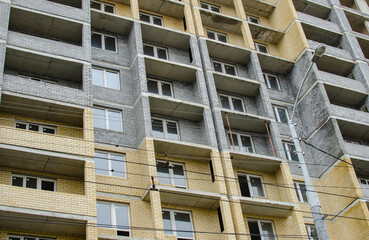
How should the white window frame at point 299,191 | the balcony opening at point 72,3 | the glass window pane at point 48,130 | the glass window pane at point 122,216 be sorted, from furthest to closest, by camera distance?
1. the balcony opening at point 72,3
2. the white window frame at point 299,191
3. the glass window pane at point 48,130
4. the glass window pane at point 122,216

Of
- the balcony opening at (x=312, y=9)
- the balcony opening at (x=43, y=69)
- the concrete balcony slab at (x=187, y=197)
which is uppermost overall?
the balcony opening at (x=312, y=9)

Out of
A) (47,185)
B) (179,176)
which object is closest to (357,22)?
(179,176)

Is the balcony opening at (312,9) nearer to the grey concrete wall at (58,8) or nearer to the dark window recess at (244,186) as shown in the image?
the dark window recess at (244,186)

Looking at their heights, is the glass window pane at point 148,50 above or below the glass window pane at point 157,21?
below

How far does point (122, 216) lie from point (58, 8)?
39.4 feet

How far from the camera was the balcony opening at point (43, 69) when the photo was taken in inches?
1000

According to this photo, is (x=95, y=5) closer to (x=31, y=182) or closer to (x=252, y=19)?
(x=252, y=19)

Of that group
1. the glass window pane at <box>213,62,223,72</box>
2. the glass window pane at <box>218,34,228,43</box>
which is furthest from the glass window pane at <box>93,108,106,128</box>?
the glass window pane at <box>218,34,228,43</box>

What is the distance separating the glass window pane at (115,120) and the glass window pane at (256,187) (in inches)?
314

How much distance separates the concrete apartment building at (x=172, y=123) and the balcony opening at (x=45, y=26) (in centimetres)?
8

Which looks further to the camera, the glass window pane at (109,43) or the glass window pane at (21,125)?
the glass window pane at (109,43)

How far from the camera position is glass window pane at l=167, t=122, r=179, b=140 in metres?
28.3

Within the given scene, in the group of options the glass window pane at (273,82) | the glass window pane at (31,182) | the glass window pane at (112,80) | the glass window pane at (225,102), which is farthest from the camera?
the glass window pane at (273,82)

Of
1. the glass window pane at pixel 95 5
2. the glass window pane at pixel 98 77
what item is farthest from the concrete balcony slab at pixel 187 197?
the glass window pane at pixel 95 5
